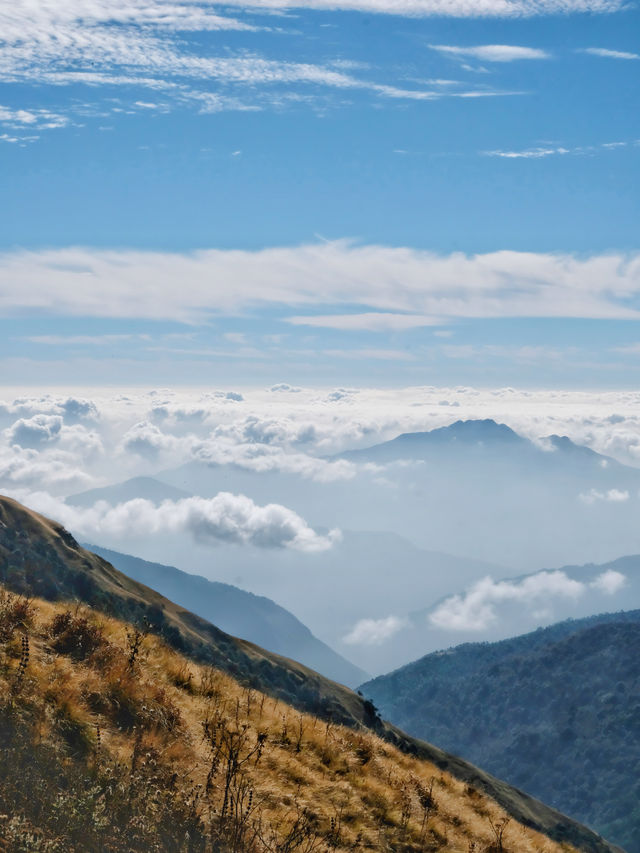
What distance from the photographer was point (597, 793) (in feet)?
644

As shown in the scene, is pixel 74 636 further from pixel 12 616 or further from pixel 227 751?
pixel 227 751

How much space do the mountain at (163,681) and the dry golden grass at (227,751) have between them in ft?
0.19

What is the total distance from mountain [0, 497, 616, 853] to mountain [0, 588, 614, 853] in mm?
62

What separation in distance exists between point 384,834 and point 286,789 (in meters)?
2.10

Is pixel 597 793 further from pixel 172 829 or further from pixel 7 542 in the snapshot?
pixel 172 829

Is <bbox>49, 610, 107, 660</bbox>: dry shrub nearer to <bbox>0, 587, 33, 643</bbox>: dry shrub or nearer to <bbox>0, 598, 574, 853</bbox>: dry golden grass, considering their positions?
<bbox>0, 598, 574, 853</bbox>: dry golden grass

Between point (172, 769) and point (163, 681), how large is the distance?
4043mm

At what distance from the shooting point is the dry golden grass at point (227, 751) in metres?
11.6

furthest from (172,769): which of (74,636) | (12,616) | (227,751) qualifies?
(12,616)

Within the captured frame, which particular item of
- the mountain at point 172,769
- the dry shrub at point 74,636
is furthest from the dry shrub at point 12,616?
the dry shrub at point 74,636

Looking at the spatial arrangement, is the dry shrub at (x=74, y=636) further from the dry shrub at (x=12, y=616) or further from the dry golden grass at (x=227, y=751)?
the dry shrub at (x=12, y=616)

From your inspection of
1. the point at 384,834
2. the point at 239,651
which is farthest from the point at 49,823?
the point at 239,651

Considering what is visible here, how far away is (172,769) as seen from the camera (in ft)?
38.9

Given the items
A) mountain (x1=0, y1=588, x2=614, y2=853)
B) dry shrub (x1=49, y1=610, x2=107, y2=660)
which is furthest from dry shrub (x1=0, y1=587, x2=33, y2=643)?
dry shrub (x1=49, y1=610, x2=107, y2=660)
